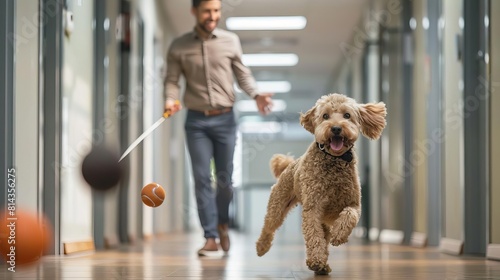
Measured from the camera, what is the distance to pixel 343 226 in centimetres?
303

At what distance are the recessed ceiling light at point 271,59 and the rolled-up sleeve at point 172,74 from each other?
7929 millimetres

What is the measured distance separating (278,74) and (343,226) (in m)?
11.9

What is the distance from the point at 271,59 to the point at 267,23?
98.4 inches

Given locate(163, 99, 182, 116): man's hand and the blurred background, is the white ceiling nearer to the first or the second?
the blurred background

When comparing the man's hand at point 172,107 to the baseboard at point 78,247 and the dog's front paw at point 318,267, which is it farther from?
the dog's front paw at point 318,267

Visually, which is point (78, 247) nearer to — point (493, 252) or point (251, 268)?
point (251, 268)

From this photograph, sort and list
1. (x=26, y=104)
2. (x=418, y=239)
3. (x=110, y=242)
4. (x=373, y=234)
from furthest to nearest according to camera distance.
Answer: (x=373, y=234)
(x=418, y=239)
(x=110, y=242)
(x=26, y=104)

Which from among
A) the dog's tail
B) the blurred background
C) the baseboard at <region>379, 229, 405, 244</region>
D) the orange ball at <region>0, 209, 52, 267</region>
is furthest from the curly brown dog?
the baseboard at <region>379, 229, 405, 244</region>

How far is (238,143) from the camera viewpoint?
511 cm

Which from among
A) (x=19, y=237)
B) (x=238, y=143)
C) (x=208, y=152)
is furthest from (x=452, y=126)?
(x=19, y=237)

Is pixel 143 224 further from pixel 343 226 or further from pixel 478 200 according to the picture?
pixel 343 226

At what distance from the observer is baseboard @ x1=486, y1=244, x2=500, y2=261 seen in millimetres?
4232

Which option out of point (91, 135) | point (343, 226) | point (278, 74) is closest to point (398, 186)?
point (91, 135)

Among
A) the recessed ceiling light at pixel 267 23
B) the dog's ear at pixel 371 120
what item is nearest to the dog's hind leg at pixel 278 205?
the dog's ear at pixel 371 120
